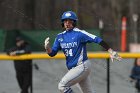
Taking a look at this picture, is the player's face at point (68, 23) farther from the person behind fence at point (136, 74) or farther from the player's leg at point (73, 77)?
the person behind fence at point (136, 74)

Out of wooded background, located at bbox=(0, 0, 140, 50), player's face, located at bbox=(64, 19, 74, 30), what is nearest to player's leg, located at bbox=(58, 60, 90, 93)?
player's face, located at bbox=(64, 19, 74, 30)

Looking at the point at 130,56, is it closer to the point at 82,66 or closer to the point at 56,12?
A: the point at 82,66

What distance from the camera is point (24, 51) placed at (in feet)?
39.1

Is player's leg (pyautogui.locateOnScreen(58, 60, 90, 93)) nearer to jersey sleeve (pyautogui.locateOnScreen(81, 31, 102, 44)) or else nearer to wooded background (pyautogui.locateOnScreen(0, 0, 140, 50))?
jersey sleeve (pyautogui.locateOnScreen(81, 31, 102, 44))

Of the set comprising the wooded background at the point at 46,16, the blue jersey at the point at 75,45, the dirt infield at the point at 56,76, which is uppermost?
the blue jersey at the point at 75,45

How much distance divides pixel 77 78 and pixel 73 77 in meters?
0.07

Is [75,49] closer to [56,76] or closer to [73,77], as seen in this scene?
[73,77]

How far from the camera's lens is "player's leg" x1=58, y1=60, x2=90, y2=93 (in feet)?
27.7

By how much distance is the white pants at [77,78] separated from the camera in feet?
27.7

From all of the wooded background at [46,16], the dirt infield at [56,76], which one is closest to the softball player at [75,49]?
the dirt infield at [56,76]

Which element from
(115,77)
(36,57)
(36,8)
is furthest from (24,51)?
(36,8)

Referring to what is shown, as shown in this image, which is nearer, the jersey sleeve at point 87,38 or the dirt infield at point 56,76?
the jersey sleeve at point 87,38

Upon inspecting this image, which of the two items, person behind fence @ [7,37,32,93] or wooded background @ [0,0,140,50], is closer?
person behind fence @ [7,37,32,93]

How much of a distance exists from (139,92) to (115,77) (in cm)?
55
